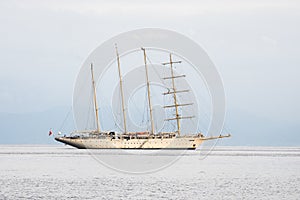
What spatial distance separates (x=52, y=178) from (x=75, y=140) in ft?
334

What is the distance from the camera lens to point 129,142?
172 meters

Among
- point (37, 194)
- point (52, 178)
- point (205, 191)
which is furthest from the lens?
point (52, 178)

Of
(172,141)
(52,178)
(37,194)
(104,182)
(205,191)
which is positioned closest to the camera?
(37,194)

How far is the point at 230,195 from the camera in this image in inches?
2362

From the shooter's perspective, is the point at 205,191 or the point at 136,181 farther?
the point at 136,181

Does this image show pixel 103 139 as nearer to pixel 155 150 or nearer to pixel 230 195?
pixel 155 150

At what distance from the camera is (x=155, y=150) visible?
7338 inches

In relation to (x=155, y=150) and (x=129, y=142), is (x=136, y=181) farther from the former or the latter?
(x=155, y=150)

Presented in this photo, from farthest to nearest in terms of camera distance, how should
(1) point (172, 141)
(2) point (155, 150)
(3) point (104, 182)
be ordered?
(2) point (155, 150)
(1) point (172, 141)
(3) point (104, 182)

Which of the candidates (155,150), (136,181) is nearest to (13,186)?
(136,181)

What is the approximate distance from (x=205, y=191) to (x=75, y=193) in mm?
12891

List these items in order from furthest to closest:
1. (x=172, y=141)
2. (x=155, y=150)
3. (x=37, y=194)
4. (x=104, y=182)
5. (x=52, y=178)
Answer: (x=155, y=150)
(x=172, y=141)
(x=52, y=178)
(x=104, y=182)
(x=37, y=194)

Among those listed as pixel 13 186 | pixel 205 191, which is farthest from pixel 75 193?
pixel 205 191

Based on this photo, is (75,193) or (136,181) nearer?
(75,193)
